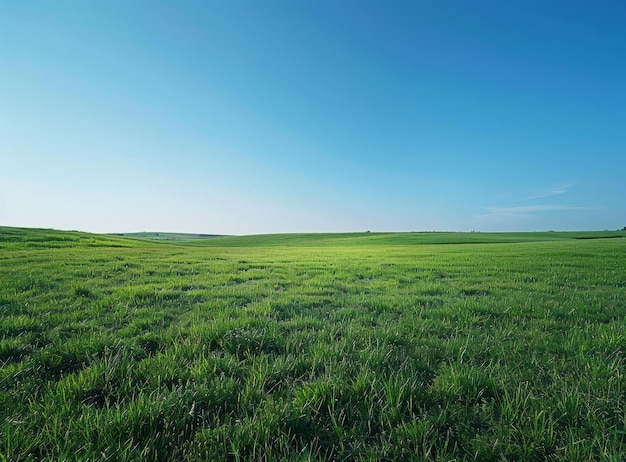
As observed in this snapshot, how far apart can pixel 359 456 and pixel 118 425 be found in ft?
6.86

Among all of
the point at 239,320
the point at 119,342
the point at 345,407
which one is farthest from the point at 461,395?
the point at 119,342

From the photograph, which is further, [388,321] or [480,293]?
[480,293]

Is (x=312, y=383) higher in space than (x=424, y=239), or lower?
lower

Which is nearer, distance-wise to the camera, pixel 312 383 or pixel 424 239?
pixel 312 383

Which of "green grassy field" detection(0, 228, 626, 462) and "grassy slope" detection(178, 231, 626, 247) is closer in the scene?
"green grassy field" detection(0, 228, 626, 462)

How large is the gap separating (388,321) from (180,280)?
8.48m

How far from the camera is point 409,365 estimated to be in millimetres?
3846

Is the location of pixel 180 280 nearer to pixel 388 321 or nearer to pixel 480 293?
pixel 388 321

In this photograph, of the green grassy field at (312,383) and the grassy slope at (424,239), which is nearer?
the green grassy field at (312,383)

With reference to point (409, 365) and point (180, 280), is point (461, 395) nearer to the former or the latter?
point (409, 365)

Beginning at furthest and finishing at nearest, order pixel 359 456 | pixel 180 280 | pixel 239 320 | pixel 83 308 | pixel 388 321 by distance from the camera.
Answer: pixel 180 280 < pixel 83 308 < pixel 388 321 < pixel 239 320 < pixel 359 456

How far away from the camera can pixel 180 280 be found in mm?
11211

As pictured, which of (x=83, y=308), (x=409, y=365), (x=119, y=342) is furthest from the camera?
(x=83, y=308)

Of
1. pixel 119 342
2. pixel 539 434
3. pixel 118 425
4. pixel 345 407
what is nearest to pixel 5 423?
pixel 118 425
